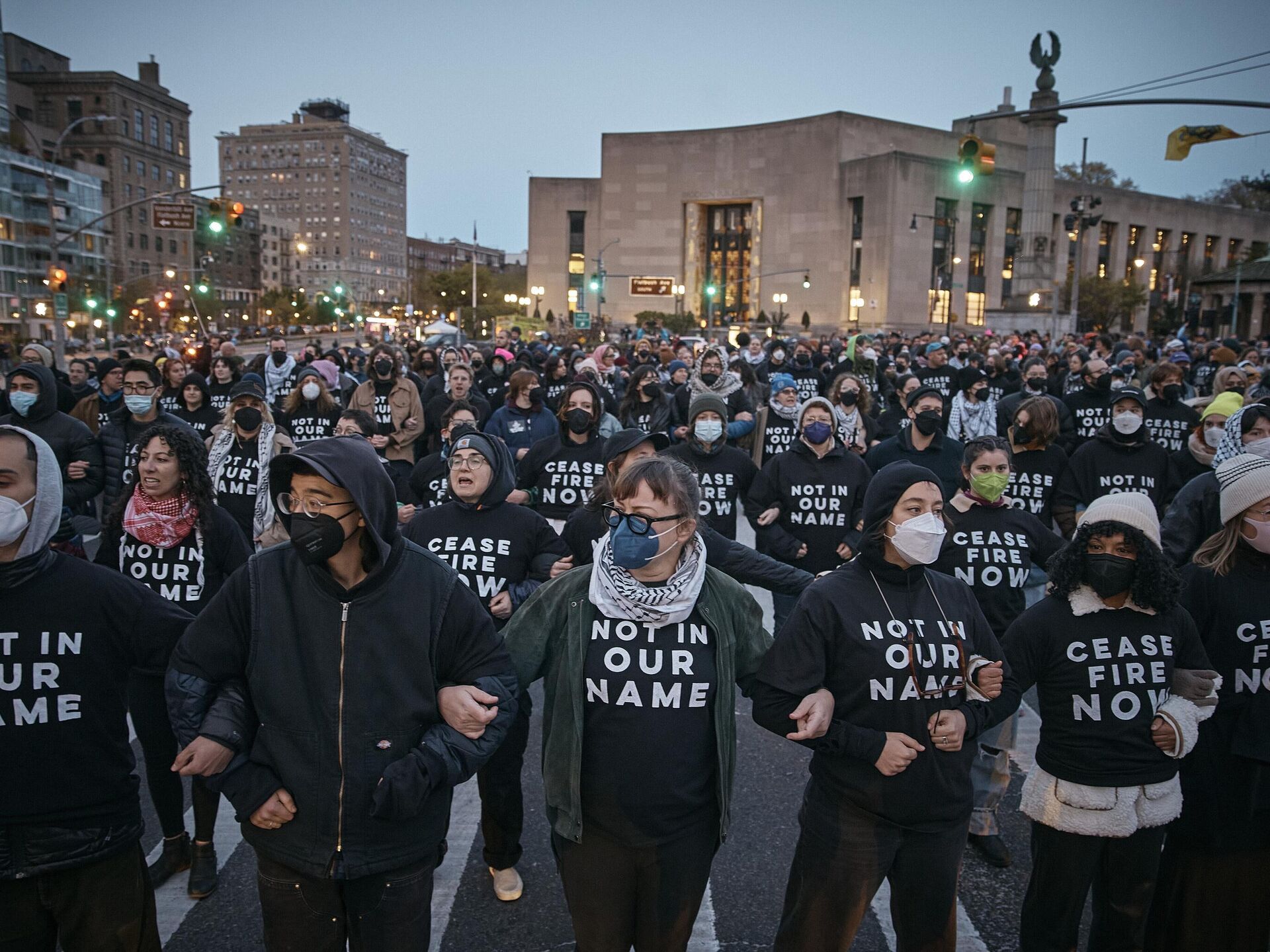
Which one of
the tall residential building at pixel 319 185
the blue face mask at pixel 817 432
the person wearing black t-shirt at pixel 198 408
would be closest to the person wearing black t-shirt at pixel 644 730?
the blue face mask at pixel 817 432

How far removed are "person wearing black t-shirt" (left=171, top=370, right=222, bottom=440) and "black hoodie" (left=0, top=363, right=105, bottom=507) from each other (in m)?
1.32

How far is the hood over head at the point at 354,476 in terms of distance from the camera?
8.32 ft

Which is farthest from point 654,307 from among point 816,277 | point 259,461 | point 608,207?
point 259,461

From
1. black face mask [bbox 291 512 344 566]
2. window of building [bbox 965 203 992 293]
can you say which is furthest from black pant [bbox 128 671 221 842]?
window of building [bbox 965 203 992 293]

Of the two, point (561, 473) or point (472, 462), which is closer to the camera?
point (472, 462)

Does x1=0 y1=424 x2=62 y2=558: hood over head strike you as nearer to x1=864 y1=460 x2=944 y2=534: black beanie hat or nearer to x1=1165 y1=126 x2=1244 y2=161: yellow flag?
x1=864 y1=460 x2=944 y2=534: black beanie hat

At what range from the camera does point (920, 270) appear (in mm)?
69500

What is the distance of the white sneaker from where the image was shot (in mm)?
4012

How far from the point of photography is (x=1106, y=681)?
10.5 feet

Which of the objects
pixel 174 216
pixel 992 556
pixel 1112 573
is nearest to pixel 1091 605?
pixel 1112 573

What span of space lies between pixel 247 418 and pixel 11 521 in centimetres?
376

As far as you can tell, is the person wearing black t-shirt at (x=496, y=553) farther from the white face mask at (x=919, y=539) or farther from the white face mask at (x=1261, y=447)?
the white face mask at (x=1261, y=447)

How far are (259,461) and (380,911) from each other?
14.4ft

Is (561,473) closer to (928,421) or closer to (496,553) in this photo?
(496,553)
